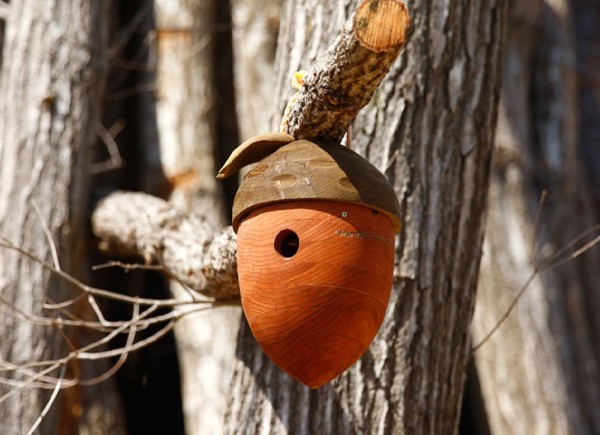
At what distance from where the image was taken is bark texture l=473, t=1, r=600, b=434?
4.48 m

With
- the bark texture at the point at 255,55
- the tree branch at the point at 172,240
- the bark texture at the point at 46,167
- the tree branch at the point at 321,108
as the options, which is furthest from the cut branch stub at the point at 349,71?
the bark texture at the point at 255,55

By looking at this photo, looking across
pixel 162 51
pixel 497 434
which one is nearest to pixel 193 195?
pixel 162 51

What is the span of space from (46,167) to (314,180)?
199cm

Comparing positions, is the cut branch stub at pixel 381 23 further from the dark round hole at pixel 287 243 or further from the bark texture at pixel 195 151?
the bark texture at pixel 195 151

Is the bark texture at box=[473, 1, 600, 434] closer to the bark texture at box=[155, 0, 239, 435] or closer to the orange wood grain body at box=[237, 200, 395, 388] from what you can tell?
the bark texture at box=[155, 0, 239, 435]

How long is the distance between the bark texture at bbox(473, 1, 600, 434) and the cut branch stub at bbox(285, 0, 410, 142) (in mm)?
2421

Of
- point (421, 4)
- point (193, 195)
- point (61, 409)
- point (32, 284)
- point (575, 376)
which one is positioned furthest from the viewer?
point (575, 376)

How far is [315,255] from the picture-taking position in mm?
1710

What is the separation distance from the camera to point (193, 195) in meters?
4.25

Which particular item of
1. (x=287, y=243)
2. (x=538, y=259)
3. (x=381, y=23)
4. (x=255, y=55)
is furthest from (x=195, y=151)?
(x=381, y=23)

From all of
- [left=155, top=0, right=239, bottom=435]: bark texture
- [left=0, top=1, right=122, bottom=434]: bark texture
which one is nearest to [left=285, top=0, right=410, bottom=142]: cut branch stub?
[left=0, top=1, right=122, bottom=434]: bark texture

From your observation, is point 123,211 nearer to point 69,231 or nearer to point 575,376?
point 69,231

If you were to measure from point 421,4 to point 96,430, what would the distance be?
2.28m

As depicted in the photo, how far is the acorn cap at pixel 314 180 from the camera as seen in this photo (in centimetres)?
173
